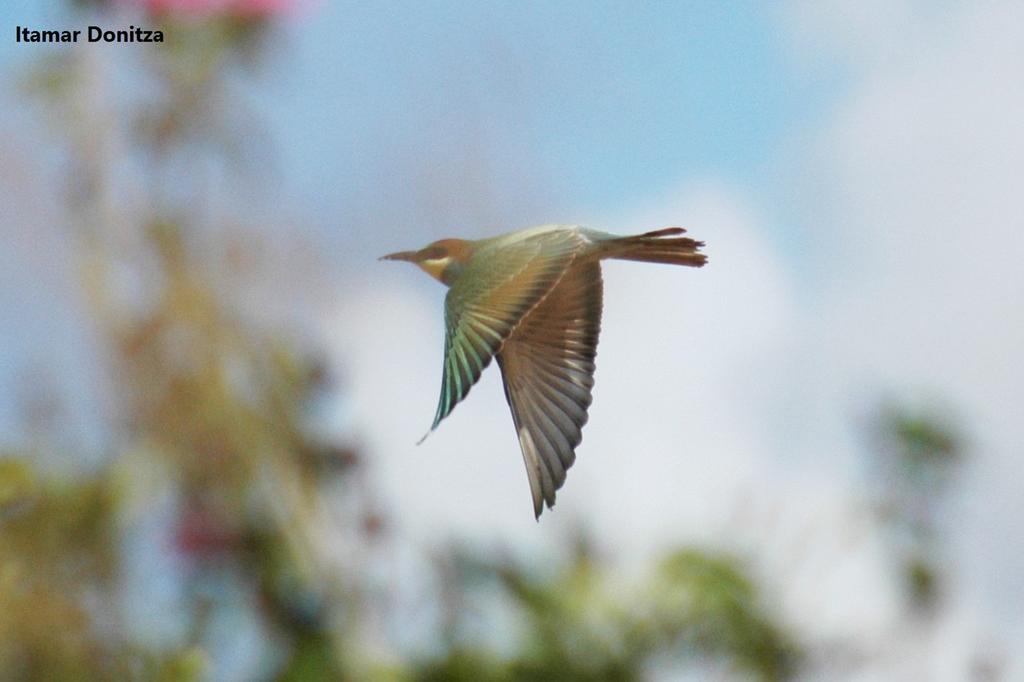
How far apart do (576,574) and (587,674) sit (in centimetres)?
23

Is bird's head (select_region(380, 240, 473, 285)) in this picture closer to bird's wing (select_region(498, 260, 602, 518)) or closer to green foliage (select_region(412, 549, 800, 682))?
bird's wing (select_region(498, 260, 602, 518))

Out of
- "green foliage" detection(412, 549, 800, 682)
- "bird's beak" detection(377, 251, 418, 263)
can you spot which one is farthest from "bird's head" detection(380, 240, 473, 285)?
"green foliage" detection(412, 549, 800, 682)

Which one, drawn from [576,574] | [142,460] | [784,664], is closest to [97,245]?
[142,460]

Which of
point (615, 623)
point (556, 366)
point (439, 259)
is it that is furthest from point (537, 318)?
point (615, 623)

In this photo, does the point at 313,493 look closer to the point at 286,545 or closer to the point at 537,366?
the point at 286,545

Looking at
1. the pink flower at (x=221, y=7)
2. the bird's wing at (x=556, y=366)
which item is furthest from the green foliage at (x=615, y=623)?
the bird's wing at (x=556, y=366)

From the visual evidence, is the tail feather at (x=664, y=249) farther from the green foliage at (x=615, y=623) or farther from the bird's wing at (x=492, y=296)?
the green foliage at (x=615, y=623)

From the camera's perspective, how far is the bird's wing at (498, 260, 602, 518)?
83cm

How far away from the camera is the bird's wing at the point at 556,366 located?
2.73 feet

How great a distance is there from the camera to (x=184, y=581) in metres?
3.78

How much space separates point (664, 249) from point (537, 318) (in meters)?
0.14

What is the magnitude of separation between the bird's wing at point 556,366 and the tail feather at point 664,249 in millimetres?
26

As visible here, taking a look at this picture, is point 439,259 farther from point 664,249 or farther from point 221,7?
point 221,7

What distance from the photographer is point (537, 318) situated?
978mm
